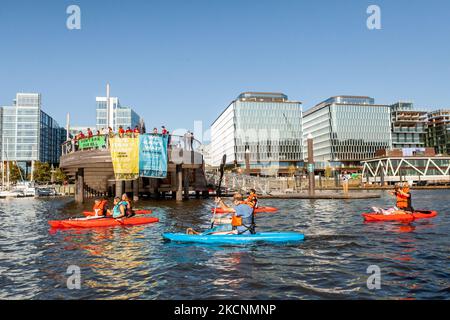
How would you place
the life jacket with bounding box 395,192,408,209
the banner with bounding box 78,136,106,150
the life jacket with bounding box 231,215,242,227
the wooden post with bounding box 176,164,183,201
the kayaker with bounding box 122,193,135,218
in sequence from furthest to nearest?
1. the wooden post with bounding box 176,164,183,201
2. the banner with bounding box 78,136,106,150
3. the life jacket with bounding box 395,192,408,209
4. the kayaker with bounding box 122,193,135,218
5. the life jacket with bounding box 231,215,242,227

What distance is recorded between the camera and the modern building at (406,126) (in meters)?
134

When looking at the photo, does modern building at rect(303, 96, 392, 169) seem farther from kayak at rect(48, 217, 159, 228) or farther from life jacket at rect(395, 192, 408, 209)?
kayak at rect(48, 217, 159, 228)

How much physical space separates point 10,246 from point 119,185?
16.0 metres

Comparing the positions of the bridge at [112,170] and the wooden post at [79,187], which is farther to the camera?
the wooden post at [79,187]

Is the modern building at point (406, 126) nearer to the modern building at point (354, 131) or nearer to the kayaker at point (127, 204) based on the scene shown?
the modern building at point (354, 131)

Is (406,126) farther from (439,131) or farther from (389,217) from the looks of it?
(389,217)

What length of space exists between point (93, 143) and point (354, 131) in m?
112

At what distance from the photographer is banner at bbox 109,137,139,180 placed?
2884 centimetres

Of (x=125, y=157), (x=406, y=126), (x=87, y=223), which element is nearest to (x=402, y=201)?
(x=87, y=223)

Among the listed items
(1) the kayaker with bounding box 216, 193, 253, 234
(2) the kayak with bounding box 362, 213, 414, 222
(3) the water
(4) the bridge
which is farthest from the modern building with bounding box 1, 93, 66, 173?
(1) the kayaker with bounding box 216, 193, 253, 234

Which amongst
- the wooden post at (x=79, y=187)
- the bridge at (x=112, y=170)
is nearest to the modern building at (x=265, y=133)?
the bridge at (x=112, y=170)

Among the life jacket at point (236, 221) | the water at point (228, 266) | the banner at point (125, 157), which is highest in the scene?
the banner at point (125, 157)
